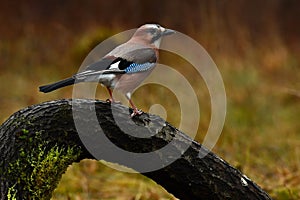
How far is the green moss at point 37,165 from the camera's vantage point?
2.88m

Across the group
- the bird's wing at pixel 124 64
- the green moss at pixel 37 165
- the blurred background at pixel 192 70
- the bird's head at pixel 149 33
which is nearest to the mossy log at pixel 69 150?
the green moss at pixel 37 165

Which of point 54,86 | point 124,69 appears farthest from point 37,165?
point 124,69

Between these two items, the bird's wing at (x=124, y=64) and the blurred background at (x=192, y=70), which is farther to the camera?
the blurred background at (x=192, y=70)

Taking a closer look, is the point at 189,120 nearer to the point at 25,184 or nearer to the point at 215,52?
the point at 215,52

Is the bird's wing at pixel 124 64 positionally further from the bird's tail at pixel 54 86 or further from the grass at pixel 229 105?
the grass at pixel 229 105

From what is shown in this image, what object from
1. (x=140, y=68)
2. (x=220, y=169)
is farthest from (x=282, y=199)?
(x=140, y=68)

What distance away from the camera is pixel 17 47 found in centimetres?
976

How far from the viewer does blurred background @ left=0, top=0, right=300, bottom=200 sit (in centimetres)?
489

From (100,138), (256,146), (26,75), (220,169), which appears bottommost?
(100,138)

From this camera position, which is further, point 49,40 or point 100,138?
point 49,40

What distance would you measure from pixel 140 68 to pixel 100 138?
1.20ft

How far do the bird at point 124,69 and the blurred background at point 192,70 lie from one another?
1.27 meters

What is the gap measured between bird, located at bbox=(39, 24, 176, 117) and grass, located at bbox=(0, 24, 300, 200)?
44.4 inches

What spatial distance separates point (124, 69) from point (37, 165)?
54 cm
